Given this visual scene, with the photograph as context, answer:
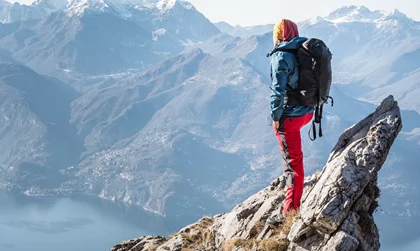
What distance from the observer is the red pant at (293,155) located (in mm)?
12812

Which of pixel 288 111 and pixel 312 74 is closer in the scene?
pixel 312 74

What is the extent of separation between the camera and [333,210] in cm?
1101

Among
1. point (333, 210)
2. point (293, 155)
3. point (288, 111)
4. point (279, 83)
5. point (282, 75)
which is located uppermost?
point (282, 75)

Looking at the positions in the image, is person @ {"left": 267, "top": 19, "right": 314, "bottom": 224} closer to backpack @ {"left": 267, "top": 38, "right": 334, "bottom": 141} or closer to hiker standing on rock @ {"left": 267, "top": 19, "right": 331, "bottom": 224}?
hiker standing on rock @ {"left": 267, "top": 19, "right": 331, "bottom": 224}

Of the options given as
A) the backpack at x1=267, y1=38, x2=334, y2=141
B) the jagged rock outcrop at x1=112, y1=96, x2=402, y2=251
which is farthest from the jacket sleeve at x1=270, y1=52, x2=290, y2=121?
the jagged rock outcrop at x1=112, y1=96, x2=402, y2=251

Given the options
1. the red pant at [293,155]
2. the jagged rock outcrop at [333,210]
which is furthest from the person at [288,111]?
the jagged rock outcrop at [333,210]

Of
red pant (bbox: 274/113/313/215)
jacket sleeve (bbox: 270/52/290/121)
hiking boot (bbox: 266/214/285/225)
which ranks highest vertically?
jacket sleeve (bbox: 270/52/290/121)

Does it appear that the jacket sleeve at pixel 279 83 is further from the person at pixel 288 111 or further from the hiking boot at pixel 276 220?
the hiking boot at pixel 276 220

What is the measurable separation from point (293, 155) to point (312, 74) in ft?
7.58

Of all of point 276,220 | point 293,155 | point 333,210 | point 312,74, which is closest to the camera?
point 333,210

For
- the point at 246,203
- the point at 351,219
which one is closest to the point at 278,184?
the point at 246,203

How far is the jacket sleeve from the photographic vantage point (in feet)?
39.6

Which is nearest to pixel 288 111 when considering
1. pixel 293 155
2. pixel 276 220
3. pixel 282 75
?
pixel 282 75

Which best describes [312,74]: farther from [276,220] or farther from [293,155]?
[276,220]
